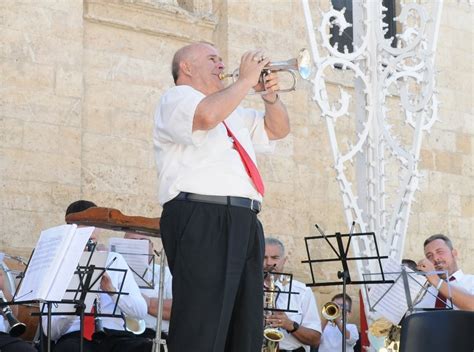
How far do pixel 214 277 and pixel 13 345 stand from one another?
7.73 ft

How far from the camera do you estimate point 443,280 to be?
6598 mm

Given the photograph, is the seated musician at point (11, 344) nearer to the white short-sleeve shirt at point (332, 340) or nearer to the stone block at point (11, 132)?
the stone block at point (11, 132)

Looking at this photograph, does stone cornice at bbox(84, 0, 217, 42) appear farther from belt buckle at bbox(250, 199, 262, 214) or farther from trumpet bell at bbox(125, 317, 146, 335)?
belt buckle at bbox(250, 199, 262, 214)

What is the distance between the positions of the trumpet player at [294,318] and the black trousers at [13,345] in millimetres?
2120

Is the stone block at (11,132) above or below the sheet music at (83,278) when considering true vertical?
above

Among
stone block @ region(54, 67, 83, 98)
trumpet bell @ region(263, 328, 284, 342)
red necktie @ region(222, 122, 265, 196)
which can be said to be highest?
stone block @ region(54, 67, 83, 98)

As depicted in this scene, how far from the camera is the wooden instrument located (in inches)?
203

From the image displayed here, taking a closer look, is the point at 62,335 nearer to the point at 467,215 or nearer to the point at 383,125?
the point at 383,125

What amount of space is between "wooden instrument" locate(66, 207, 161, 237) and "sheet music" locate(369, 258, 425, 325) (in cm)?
179

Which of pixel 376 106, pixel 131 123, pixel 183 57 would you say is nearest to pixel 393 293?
pixel 376 106

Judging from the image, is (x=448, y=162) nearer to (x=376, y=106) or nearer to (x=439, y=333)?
(x=376, y=106)

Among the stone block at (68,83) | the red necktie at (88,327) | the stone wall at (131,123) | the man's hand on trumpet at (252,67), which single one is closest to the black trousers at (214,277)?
the man's hand on trumpet at (252,67)

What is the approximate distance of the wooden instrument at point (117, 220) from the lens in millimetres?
5156

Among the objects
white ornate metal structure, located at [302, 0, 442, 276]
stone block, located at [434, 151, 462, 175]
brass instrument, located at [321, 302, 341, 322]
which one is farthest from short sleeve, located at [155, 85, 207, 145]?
stone block, located at [434, 151, 462, 175]
